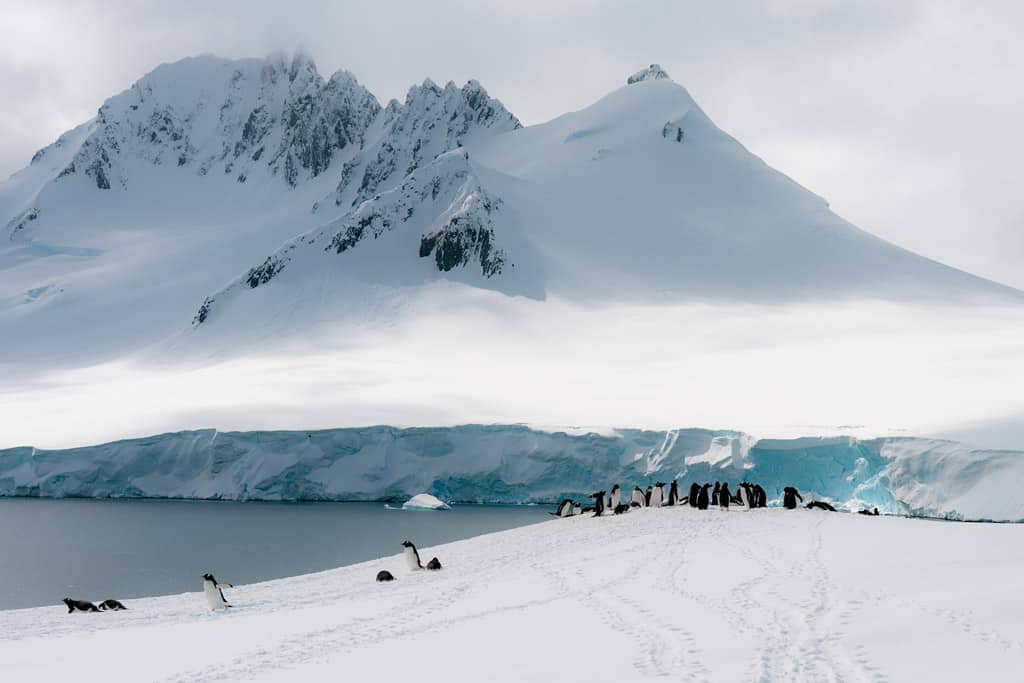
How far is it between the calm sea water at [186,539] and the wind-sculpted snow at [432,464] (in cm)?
256

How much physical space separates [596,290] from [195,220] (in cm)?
8290

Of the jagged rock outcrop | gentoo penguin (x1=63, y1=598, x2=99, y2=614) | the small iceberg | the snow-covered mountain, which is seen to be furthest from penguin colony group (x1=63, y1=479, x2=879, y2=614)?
the jagged rock outcrop

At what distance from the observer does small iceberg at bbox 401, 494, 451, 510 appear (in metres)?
63.1

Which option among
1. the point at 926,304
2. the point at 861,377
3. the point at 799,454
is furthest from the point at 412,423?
the point at 926,304

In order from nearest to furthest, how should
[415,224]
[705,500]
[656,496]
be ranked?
[705,500]
[656,496]
[415,224]

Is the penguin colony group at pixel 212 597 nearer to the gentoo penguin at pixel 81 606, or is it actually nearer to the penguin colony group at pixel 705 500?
the gentoo penguin at pixel 81 606

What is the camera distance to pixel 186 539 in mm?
44000

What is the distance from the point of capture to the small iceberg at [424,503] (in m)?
63.1

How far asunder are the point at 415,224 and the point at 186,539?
235 feet

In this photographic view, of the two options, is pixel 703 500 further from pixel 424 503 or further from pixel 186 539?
pixel 424 503

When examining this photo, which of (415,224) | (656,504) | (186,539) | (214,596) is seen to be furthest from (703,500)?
(415,224)

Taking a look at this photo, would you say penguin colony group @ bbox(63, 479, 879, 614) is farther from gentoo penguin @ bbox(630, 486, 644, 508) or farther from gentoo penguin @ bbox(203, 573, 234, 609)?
gentoo penguin @ bbox(203, 573, 234, 609)

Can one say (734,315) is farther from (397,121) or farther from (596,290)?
(397,121)

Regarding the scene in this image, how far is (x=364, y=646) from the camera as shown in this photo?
11.8 m
